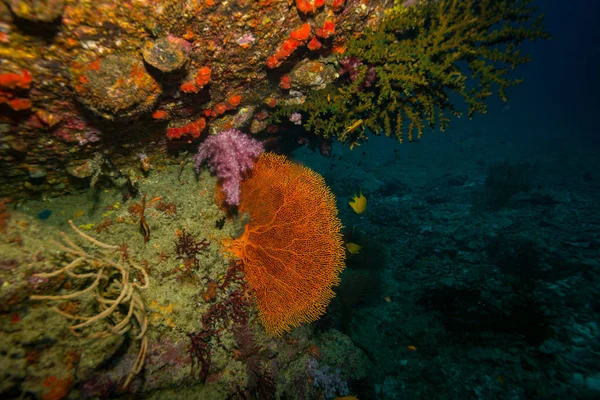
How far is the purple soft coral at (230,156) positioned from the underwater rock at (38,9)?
2.22 metres

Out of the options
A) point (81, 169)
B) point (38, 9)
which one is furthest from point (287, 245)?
point (38, 9)

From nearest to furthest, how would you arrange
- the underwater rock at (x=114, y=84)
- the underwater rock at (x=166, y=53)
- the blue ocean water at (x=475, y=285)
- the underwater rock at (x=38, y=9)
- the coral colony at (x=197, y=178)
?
the underwater rock at (x=38, y=9) < the coral colony at (x=197, y=178) < the underwater rock at (x=114, y=84) < the underwater rock at (x=166, y=53) < the blue ocean water at (x=475, y=285)

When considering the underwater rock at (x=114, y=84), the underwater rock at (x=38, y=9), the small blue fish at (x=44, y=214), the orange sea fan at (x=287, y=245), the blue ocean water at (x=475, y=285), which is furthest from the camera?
the blue ocean water at (x=475, y=285)

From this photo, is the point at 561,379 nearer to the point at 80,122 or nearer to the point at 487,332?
the point at 487,332

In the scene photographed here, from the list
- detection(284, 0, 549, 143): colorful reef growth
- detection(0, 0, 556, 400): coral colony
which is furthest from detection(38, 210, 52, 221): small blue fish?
detection(284, 0, 549, 143): colorful reef growth

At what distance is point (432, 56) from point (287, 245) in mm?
3885

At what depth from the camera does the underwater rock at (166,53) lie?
114 inches

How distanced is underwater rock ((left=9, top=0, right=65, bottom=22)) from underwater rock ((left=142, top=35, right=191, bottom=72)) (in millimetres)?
741

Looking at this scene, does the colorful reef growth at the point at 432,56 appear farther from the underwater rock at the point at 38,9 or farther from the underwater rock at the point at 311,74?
the underwater rock at the point at 38,9

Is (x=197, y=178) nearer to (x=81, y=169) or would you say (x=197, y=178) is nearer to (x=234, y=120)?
(x=234, y=120)

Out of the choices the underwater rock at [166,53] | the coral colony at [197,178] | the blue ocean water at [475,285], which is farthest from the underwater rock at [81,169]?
the blue ocean water at [475,285]

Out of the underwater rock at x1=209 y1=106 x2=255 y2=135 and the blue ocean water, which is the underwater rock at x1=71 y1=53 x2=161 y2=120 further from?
the blue ocean water

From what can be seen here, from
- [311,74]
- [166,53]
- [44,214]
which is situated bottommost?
[44,214]

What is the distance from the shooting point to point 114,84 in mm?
2842
